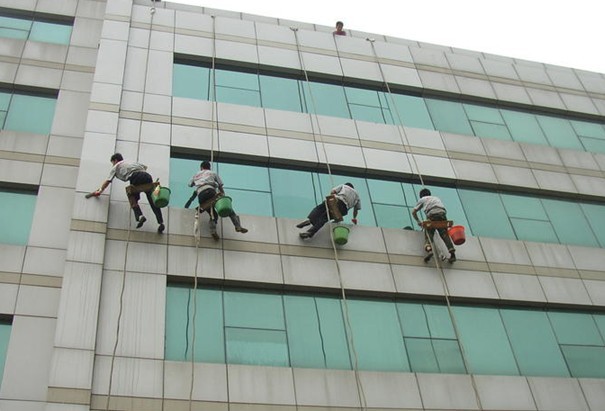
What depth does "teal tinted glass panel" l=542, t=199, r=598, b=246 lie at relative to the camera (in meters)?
16.8

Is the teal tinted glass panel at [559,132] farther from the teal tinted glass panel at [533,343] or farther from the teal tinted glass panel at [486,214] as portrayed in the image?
the teal tinted glass panel at [533,343]

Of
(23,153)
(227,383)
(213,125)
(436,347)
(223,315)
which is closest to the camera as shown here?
(227,383)

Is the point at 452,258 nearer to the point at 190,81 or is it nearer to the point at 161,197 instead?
the point at 161,197

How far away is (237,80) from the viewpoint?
17453 mm

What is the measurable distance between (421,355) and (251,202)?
5.19 m

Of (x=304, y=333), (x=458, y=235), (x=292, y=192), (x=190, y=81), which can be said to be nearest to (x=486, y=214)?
(x=458, y=235)

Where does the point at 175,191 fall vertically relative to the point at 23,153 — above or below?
below

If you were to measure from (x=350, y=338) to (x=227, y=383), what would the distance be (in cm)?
285

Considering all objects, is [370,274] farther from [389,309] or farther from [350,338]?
[350,338]

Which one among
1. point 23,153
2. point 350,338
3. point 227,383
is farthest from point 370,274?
point 23,153

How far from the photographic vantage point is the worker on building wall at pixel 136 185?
12539mm

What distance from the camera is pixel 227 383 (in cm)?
1100

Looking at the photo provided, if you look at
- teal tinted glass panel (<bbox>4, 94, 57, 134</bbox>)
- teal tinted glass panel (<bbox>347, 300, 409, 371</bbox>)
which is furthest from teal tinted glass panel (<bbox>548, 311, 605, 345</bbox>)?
teal tinted glass panel (<bbox>4, 94, 57, 134</bbox>)

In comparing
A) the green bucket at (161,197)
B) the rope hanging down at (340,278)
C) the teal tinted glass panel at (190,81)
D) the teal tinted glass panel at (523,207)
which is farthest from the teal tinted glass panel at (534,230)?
the green bucket at (161,197)
